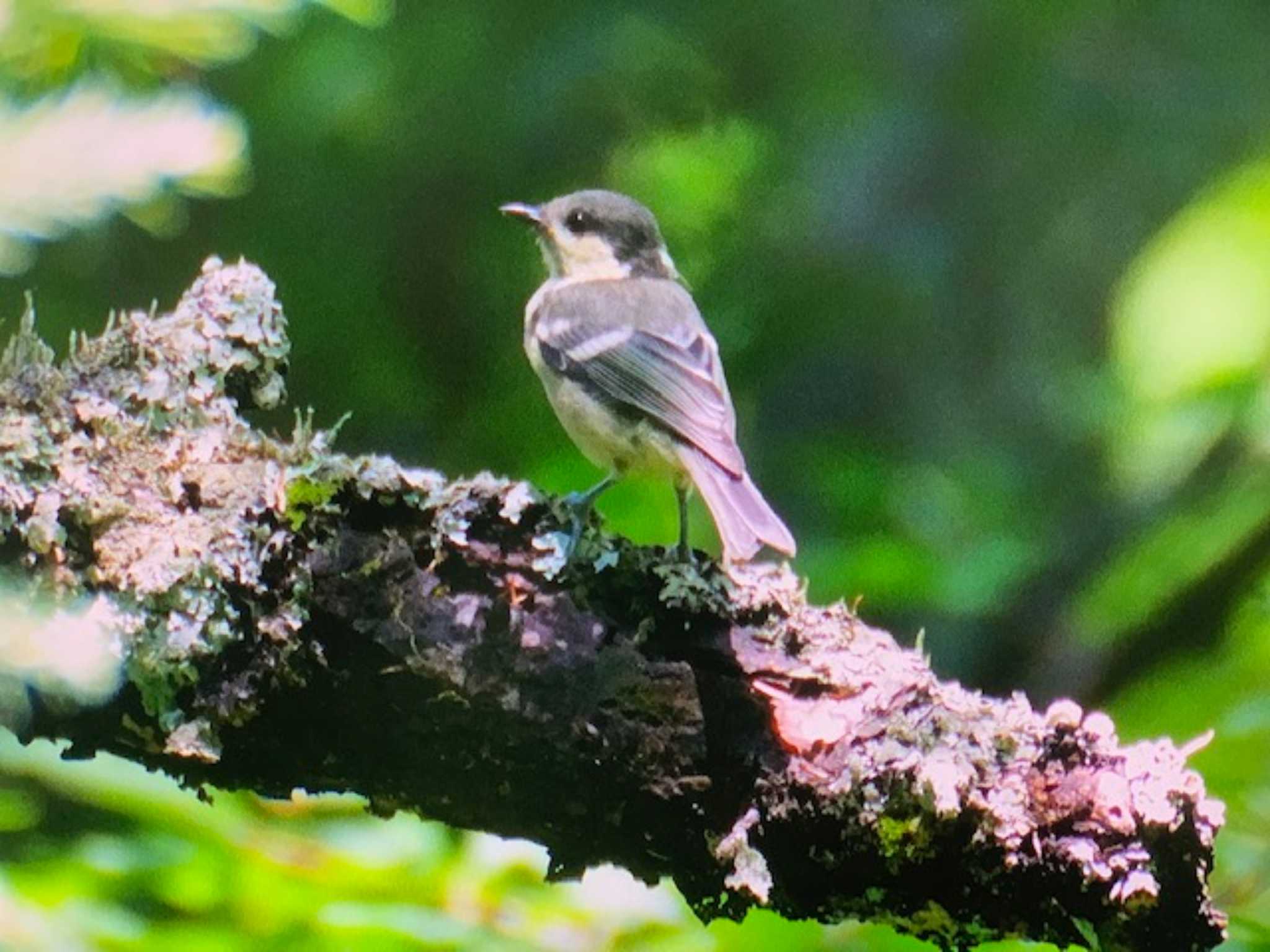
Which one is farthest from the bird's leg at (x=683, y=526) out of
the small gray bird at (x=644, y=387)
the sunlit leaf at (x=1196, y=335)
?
the sunlit leaf at (x=1196, y=335)

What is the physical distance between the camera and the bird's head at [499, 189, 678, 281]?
13.6ft

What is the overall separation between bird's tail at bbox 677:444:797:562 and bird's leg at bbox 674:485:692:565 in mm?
50

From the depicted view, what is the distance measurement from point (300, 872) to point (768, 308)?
373cm

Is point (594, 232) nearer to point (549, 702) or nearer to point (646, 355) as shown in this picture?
point (646, 355)

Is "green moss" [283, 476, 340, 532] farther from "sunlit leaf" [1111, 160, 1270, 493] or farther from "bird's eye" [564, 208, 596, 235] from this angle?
"sunlit leaf" [1111, 160, 1270, 493]

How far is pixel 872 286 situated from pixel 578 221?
164 centimetres

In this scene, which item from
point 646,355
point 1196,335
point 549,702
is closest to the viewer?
point 549,702

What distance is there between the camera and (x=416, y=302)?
5070 millimetres

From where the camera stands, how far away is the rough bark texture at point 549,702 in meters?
1.72

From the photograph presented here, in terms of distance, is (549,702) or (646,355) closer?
(549,702)

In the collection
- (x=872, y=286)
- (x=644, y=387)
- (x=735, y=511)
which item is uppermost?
(x=872, y=286)

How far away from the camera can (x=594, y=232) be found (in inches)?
163

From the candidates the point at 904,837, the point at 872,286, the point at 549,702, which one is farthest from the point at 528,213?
the point at 904,837

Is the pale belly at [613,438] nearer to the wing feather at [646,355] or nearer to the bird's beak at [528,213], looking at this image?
the wing feather at [646,355]
